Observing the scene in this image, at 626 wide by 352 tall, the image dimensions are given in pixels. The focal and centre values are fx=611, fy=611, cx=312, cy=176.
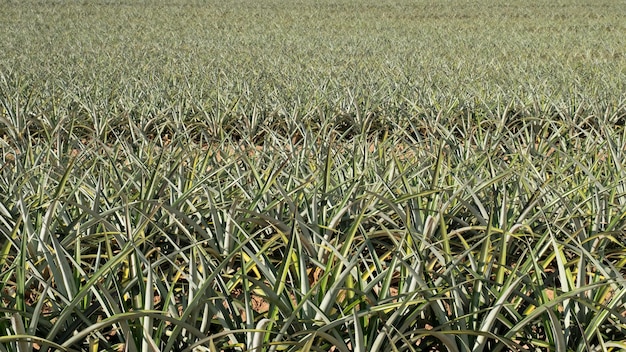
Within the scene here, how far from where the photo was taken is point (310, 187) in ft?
8.38

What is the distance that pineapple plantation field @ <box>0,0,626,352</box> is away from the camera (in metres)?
1.62

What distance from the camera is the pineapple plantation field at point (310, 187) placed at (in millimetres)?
1621

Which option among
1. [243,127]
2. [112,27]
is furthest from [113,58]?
[112,27]

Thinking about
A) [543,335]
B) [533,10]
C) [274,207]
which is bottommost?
[533,10]

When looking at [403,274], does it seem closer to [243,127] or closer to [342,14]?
[243,127]

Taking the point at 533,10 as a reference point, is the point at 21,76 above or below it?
above

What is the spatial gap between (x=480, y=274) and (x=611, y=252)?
0.81m

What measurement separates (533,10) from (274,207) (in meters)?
17.0

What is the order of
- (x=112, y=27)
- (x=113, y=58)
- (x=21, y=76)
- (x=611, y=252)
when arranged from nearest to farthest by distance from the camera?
(x=611, y=252)
(x=21, y=76)
(x=113, y=58)
(x=112, y=27)

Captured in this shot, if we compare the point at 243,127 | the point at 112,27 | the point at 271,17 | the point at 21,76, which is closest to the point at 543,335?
the point at 243,127

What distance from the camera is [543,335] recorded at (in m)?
1.86

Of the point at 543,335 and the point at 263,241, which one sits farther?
the point at 263,241

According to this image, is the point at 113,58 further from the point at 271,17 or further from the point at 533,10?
the point at 533,10

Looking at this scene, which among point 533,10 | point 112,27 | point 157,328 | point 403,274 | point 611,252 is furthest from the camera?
point 533,10
